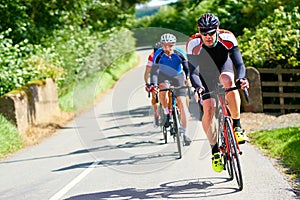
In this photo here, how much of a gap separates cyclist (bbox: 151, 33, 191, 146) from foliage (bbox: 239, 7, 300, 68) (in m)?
5.17

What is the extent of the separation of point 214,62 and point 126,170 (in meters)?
2.64

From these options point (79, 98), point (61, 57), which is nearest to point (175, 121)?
point (79, 98)

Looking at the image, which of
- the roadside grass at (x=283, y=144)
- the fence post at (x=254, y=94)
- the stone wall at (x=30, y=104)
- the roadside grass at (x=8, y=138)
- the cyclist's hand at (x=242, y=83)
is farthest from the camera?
the fence post at (x=254, y=94)

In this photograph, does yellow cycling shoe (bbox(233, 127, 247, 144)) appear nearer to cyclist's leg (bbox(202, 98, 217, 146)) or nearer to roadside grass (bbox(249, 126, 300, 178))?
cyclist's leg (bbox(202, 98, 217, 146))

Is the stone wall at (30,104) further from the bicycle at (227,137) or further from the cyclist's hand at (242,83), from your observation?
the cyclist's hand at (242,83)

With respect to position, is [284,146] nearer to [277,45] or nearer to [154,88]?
[154,88]

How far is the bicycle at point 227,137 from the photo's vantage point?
7.14 meters

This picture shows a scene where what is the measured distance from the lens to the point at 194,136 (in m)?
13.0

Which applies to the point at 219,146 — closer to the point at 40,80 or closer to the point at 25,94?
the point at 25,94

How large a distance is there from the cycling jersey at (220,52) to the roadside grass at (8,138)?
5955 millimetres

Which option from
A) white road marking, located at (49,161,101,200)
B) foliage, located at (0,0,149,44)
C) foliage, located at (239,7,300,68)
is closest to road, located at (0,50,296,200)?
white road marking, located at (49,161,101,200)

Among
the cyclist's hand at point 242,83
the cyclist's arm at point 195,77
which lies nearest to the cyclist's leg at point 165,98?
the cyclist's arm at point 195,77

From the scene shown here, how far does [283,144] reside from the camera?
10250 mm

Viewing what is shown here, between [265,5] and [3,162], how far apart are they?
519 inches
